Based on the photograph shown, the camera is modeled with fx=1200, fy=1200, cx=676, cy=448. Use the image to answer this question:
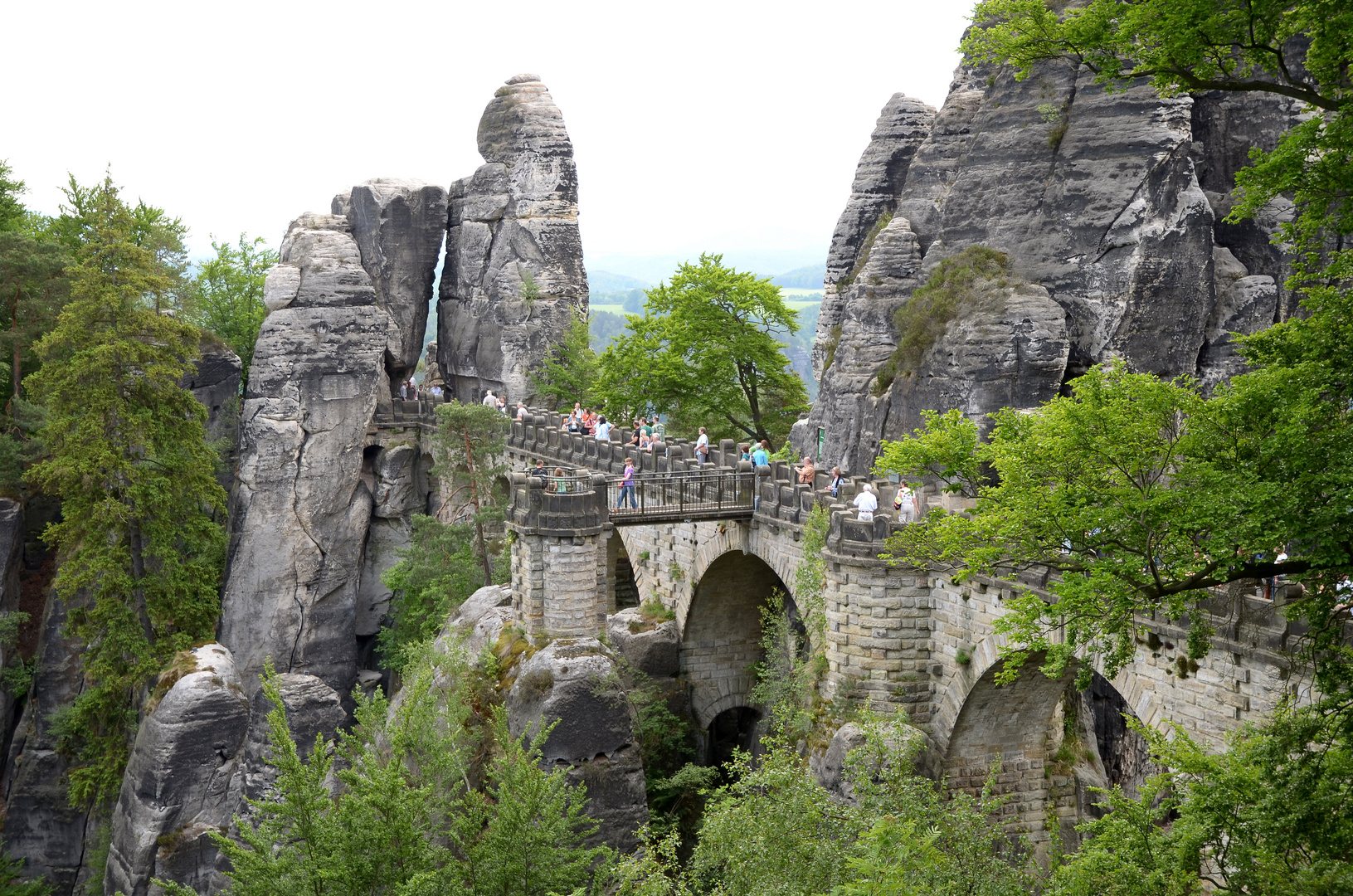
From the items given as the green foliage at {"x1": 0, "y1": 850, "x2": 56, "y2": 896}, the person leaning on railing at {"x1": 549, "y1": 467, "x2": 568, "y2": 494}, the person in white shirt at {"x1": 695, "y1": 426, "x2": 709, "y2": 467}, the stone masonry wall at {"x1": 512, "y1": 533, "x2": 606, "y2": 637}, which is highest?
the person in white shirt at {"x1": 695, "y1": 426, "x2": 709, "y2": 467}

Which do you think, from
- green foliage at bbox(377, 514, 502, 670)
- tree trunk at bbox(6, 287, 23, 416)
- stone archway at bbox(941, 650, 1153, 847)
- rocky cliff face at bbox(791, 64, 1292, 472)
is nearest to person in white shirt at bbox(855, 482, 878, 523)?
stone archway at bbox(941, 650, 1153, 847)

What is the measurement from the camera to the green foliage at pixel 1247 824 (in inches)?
448

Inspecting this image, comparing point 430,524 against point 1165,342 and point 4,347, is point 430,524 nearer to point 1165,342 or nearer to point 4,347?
point 4,347

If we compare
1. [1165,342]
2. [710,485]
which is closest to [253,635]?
[710,485]

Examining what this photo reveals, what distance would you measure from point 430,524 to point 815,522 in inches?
634

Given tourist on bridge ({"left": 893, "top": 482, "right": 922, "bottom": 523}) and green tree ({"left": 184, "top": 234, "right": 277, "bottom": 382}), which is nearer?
tourist on bridge ({"left": 893, "top": 482, "right": 922, "bottom": 523})

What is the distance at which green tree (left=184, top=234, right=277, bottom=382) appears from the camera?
47.7 meters

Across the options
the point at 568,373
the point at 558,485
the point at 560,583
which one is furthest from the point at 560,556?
the point at 568,373

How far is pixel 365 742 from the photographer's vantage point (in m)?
21.3

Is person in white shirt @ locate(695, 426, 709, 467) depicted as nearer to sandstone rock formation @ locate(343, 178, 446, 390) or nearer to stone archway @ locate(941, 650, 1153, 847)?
stone archway @ locate(941, 650, 1153, 847)

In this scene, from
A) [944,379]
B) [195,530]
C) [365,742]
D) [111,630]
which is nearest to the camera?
[365,742]

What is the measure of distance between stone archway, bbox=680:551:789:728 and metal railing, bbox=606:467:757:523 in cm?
279

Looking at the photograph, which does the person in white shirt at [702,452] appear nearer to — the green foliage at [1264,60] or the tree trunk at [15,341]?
the green foliage at [1264,60]

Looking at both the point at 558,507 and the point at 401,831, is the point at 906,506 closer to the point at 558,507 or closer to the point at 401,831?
the point at 558,507
